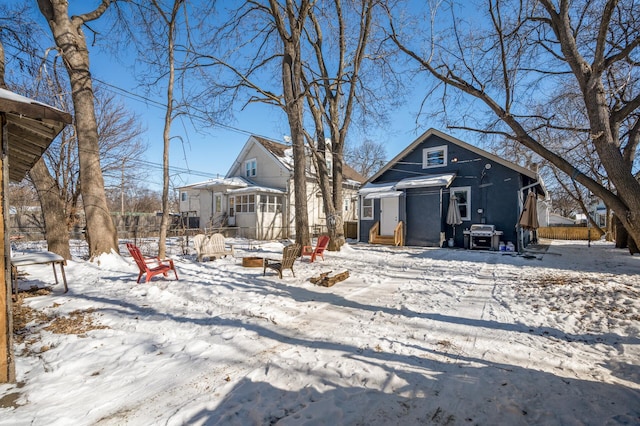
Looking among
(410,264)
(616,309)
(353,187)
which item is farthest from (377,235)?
(616,309)

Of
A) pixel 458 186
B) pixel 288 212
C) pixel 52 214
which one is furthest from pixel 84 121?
pixel 458 186

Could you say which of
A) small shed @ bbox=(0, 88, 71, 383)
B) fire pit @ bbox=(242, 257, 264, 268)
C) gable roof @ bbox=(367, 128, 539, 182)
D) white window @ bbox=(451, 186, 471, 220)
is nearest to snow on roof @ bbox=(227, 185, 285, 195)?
gable roof @ bbox=(367, 128, 539, 182)

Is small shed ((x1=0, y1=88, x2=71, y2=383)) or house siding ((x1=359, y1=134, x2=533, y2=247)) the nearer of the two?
small shed ((x1=0, y1=88, x2=71, y2=383))

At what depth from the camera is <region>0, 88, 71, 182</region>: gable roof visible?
2.77m

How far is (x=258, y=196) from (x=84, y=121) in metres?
11.7

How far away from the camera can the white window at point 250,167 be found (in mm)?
23125

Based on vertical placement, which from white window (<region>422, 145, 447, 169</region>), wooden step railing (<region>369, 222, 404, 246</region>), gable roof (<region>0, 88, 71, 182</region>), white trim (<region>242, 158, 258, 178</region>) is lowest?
wooden step railing (<region>369, 222, 404, 246</region>)

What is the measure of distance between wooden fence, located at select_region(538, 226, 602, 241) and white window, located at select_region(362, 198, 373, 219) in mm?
18111

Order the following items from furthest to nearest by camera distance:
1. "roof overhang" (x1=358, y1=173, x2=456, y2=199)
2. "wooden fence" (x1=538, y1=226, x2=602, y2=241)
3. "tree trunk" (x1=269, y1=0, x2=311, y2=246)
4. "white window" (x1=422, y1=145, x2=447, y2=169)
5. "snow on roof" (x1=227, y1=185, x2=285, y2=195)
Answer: "wooden fence" (x1=538, y1=226, x2=602, y2=241)
"snow on roof" (x1=227, y1=185, x2=285, y2=195)
"white window" (x1=422, y1=145, x2=447, y2=169)
"roof overhang" (x1=358, y1=173, x2=456, y2=199)
"tree trunk" (x1=269, y1=0, x2=311, y2=246)

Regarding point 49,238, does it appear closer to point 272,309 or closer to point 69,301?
point 69,301

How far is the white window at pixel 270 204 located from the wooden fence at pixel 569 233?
2248 cm

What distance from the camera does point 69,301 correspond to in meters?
5.26

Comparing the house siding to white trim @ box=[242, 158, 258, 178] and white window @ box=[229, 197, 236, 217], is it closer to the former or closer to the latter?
white window @ box=[229, 197, 236, 217]

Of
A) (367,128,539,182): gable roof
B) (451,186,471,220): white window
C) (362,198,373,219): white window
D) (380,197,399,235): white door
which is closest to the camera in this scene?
(367,128,539,182): gable roof
